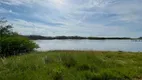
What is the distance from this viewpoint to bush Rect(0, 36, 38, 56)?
22.5m

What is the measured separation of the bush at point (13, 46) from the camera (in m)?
22.5

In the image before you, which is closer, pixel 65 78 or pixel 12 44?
pixel 65 78

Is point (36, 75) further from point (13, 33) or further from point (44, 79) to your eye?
point (13, 33)

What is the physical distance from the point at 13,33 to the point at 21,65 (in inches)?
870

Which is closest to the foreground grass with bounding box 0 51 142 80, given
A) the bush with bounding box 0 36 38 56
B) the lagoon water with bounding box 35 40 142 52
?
the lagoon water with bounding box 35 40 142 52

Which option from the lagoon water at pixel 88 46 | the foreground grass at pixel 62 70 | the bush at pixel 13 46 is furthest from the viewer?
the lagoon water at pixel 88 46

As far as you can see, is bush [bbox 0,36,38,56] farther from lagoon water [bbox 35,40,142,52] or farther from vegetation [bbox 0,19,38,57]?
lagoon water [bbox 35,40,142,52]

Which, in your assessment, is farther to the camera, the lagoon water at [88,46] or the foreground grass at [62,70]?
the lagoon water at [88,46]

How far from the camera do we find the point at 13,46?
23500 millimetres

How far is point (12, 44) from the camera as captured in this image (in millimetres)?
23562

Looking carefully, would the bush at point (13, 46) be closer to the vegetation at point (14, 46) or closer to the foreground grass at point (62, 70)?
the vegetation at point (14, 46)

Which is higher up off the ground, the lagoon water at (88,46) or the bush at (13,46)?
the bush at (13,46)

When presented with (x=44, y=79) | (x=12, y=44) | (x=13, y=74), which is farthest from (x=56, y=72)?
(x=12, y=44)

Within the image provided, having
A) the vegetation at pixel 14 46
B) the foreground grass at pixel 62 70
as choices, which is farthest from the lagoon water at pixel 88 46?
the foreground grass at pixel 62 70
